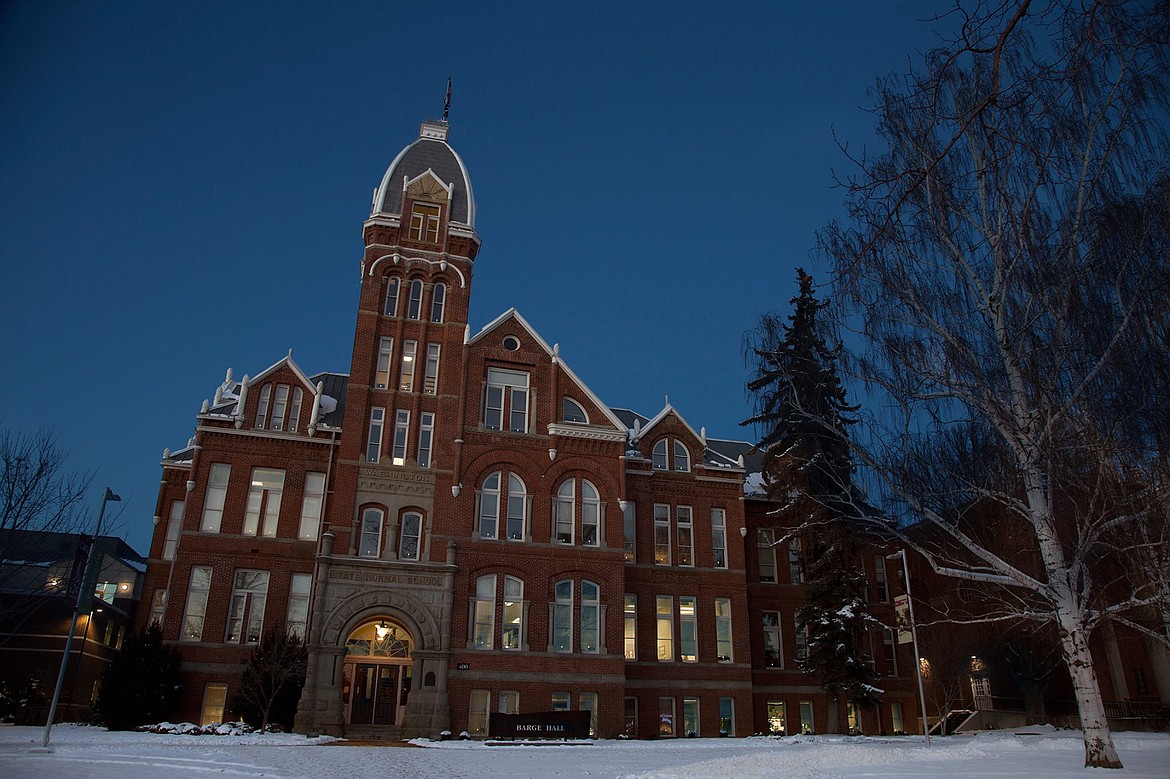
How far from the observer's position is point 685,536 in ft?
130

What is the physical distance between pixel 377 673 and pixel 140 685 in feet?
26.6

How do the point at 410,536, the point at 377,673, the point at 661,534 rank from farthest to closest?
the point at 661,534, the point at 410,536, the point at 377,673

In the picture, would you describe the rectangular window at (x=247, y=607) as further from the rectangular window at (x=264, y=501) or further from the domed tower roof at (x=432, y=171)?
the domed tower roof at (x=432, y=171)

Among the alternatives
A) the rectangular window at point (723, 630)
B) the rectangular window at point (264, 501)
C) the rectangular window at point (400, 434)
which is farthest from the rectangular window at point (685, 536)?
the rectangular window at point (264, 501)

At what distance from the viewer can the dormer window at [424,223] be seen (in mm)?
37969

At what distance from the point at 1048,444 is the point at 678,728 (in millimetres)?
24104

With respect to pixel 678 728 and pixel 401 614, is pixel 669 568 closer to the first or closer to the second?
pixel 678 728

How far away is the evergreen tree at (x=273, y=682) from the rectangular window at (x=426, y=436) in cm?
836

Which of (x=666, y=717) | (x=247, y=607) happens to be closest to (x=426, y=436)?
(x=247, y=607)

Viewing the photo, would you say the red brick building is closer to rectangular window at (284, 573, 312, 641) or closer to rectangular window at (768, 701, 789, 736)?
rectangular window at (284, 573, 312, 641)


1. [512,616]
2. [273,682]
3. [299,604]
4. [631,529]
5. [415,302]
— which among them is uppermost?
[415,302]

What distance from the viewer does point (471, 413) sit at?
35.3 metres

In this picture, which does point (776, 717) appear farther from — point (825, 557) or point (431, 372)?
point (431, 372)

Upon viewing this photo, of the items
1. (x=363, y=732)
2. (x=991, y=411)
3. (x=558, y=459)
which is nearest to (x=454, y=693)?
(x=363, y=732)
